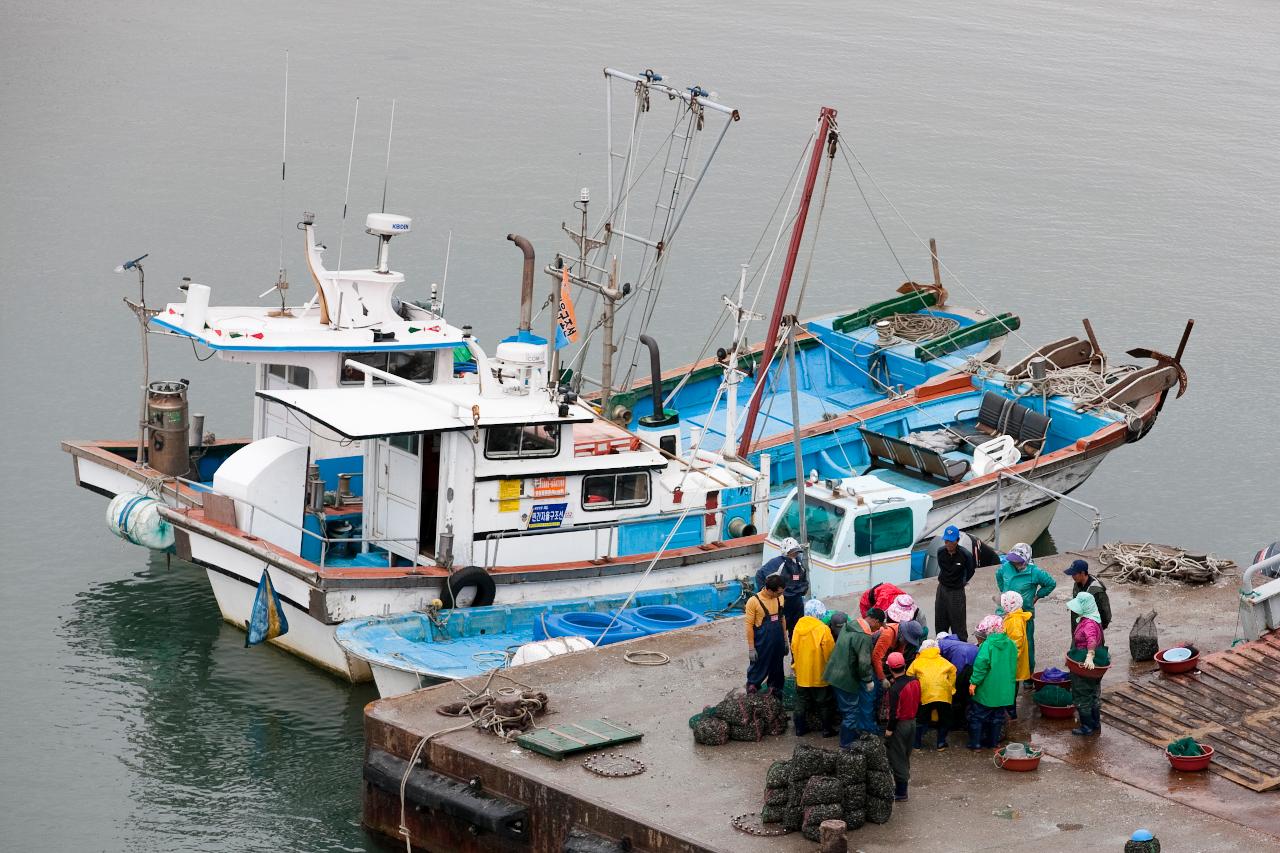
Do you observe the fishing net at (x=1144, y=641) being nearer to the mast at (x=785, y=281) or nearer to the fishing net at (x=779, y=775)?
the fishing net at (x=779, y=775)

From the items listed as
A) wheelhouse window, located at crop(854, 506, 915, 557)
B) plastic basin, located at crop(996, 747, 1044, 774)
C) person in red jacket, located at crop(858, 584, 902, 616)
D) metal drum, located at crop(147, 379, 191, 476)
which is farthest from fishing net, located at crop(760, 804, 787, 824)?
metal drum, located at crop(147, 379, 191, 476)

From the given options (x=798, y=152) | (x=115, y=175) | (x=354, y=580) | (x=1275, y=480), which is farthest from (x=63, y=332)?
(x=1275, y=480)

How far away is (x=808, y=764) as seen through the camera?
44.5ft

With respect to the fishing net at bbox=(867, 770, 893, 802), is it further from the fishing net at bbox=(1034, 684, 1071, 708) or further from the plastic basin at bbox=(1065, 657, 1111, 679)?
the fishing net at bbox=(1034, 684, 1071, 708)

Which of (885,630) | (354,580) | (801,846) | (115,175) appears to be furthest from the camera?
(115,175)

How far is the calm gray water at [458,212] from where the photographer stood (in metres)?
18.9

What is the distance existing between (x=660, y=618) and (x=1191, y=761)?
227 inches

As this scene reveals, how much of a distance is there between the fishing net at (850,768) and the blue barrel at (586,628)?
4.64m

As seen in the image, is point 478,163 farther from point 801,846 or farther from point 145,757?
point 801,846

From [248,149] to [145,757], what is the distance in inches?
892

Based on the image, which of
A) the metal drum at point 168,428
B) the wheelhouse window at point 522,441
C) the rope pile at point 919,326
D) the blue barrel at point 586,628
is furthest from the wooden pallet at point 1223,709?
the rope pile at point 919,326

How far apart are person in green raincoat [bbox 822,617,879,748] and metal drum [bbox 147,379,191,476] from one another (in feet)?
30.6

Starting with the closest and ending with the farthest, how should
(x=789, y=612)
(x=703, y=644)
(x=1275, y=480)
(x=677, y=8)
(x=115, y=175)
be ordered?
1. (x=789, y=612)
2. (x=703, y=644)
3. (x=1275, y=480)
4. (x=115, y=175)
5. (x=677, y=8)

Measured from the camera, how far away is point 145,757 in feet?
59.3
